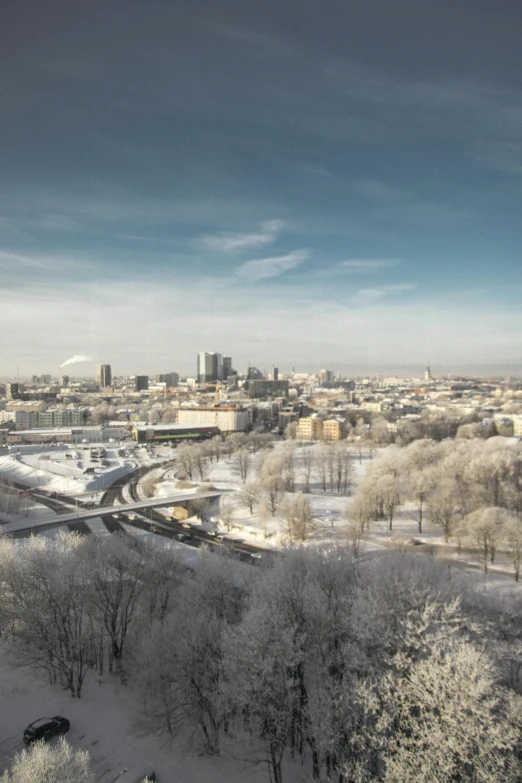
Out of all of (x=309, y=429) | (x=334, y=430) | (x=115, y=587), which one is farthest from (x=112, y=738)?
(x=309, y=429)

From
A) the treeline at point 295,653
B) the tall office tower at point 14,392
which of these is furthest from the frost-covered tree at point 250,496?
the tall office tower at point 14,392

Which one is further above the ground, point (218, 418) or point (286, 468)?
point (218, 418)

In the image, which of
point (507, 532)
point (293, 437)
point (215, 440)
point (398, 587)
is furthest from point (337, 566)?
point (293, 437)

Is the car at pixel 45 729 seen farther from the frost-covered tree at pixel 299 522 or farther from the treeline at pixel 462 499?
the treeline at pixel 462 499

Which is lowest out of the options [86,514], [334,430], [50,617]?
[86,514]

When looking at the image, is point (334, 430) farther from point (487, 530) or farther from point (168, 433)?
point (487, 530)

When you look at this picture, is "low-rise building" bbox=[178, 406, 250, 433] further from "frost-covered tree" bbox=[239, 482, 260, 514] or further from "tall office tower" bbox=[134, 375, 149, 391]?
"tall office tower" bbox=[134, 375, 149, 391]

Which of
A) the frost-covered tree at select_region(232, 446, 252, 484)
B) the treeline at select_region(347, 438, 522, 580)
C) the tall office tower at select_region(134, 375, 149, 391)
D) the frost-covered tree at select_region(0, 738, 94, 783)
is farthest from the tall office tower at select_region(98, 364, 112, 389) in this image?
the frost-covered tree at select_region(0, 738, 94, 783)
